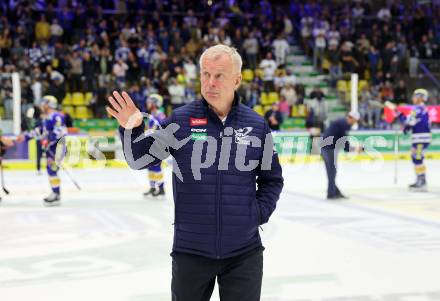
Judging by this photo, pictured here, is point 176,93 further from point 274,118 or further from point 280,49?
point 280,49

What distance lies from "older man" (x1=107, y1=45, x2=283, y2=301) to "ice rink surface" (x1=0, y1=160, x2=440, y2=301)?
2564 millimetres

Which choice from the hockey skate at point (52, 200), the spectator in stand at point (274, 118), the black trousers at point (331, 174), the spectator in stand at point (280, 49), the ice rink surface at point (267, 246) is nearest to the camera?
the ice rink surface at point (267, 246)

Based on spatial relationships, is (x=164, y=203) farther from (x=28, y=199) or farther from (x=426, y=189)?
(x=426, y=189)

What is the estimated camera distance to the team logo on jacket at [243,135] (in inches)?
130

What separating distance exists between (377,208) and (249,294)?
864cm

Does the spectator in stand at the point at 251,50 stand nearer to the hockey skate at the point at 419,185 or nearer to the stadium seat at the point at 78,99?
the stadium seat at the point at 78,99

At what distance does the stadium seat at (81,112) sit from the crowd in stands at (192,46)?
0.03 m

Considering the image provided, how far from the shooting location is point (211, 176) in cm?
324

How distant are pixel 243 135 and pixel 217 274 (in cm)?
71

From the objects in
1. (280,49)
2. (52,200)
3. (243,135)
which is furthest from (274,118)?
(243,135)

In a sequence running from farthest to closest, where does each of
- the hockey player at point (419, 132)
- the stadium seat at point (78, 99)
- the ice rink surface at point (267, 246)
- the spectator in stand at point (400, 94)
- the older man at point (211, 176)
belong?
the spectator in stand at point (400, 94)
the stadium seat at point (78, 99)
the hockey player at point (419, 132)
the ice rink surface at point (267, 246)
the older man at point (211, 176)

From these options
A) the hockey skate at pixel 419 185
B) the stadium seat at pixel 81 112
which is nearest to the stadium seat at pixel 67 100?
the stadium seat at pixel 81 112

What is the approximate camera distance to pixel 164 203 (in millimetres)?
12375

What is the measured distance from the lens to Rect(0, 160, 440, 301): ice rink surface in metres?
6.08
